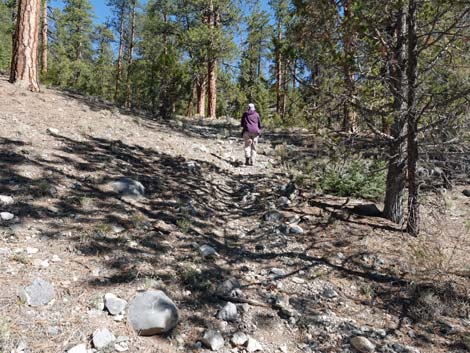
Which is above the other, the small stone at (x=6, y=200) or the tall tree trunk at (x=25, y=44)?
the tall tree trunk at (x=25, y=44)

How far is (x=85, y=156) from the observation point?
18.6 feet

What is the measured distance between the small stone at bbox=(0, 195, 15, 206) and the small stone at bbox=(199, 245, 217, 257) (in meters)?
2.13

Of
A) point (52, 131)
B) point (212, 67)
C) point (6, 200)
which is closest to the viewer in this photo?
point (6, 200)

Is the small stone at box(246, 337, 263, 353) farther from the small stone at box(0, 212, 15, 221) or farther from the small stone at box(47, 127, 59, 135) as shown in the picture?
the small stone at box(47, 127, 59, 135)

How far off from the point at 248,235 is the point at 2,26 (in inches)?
995

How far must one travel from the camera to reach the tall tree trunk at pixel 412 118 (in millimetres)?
4295

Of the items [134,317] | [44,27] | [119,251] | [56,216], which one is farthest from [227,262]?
[44,27]

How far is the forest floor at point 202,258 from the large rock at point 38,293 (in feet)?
0.18

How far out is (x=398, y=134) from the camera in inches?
190

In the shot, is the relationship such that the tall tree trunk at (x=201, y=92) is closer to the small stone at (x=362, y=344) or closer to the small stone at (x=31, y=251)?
the small stone at (x=31, y=251)

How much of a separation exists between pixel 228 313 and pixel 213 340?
1.20 feet

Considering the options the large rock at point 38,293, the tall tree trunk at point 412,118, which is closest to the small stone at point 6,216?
the large rock at point 38,293

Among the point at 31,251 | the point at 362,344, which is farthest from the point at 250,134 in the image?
the point at 362,344

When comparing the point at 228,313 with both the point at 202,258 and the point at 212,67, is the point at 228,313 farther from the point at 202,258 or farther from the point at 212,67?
the point at 212,67
